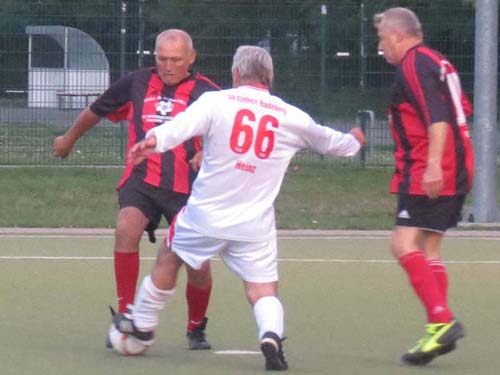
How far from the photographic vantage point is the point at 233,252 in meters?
7.34

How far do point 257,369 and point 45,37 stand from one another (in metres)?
12.0

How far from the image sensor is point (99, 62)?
60.8 feet

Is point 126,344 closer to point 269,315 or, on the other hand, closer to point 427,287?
point 269,315

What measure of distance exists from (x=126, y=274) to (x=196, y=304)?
438 millimetres

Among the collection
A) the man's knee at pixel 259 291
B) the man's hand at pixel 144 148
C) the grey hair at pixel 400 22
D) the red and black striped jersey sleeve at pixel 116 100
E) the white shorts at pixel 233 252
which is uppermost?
the grey hair at pixel 400 22

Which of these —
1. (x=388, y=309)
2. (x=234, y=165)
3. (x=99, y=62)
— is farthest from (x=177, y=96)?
(x=99, y=62)

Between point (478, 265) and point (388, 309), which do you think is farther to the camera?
point (478, 265)

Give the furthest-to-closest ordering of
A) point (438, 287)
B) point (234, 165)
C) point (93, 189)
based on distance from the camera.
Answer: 1. point (93, 189)
2. point (438, 287)
3. point (234, 165)

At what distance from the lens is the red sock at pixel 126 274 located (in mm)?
7953

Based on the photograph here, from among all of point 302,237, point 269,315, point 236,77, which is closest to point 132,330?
point 269,315

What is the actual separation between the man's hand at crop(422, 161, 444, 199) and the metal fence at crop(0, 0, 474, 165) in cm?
1125

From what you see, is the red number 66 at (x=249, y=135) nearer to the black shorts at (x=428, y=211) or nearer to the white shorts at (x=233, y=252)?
the white shorts at (x=233, y=252)

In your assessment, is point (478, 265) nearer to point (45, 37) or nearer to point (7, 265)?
point (7, 265)

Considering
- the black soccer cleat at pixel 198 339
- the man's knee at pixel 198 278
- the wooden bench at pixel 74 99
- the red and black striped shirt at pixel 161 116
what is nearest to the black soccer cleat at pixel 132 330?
the black soccer cleat at pixel 198 339
